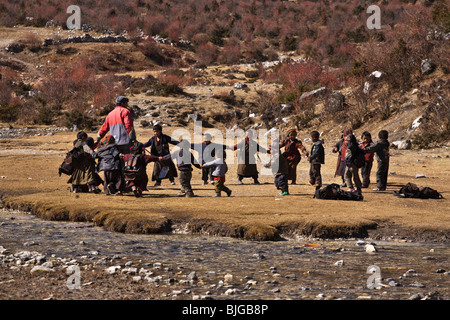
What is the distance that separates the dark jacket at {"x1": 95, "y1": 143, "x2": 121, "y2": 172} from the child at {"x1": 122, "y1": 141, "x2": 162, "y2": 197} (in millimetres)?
219

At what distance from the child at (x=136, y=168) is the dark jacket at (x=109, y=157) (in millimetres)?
219

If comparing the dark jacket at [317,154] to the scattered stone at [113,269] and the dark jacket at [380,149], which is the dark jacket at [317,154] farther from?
the scattered stone at [113,269]

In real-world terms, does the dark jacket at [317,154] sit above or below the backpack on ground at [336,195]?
above

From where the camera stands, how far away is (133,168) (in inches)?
547

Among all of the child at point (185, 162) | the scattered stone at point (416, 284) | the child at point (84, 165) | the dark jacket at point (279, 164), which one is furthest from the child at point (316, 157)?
the scattered stone at point (416, 284)

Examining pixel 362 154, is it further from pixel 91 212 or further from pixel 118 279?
pixel 118 279

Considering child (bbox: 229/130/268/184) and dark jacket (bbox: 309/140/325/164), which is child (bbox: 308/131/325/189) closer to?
dark jacket (bbox: 309/140/325/164)

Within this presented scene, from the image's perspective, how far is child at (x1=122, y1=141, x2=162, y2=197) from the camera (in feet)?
45.6

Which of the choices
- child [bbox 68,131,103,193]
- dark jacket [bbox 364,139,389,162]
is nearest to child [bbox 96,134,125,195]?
child [bbox 68,131,103,193]

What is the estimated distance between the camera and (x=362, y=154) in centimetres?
1436

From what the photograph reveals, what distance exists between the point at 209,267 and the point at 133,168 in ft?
19.2

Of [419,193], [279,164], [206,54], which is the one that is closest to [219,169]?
[279,164]

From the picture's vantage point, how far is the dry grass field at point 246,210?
1073 cm

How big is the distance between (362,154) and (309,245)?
501cm
